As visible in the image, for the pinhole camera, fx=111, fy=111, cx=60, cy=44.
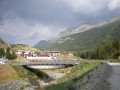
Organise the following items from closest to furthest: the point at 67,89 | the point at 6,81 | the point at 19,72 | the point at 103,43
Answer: the point at 67,89 < the point at 6,81 < the point at 19,72 < the point at 103,43

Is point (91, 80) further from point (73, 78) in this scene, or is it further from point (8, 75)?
point (8, 75)

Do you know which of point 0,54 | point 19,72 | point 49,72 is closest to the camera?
point 19,72

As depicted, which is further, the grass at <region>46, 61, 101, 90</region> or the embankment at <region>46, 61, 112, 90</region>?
the grass at <region>46, 61, 101, 90</region>

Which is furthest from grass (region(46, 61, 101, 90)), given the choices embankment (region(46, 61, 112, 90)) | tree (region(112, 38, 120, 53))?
tree (region(112, 38, 120, 53))

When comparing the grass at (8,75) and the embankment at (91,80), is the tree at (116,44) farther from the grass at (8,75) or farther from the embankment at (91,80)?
the grass at (8,75)

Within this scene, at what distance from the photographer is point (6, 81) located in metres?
37.1

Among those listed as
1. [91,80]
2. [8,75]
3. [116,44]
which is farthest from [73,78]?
[116,44]

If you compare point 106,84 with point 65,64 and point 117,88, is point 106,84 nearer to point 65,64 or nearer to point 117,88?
point 117,88

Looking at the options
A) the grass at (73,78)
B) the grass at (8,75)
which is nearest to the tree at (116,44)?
the grass at (73,78)

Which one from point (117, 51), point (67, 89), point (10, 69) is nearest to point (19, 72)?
point (10, 69)

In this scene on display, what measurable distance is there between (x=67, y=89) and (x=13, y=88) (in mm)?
16556

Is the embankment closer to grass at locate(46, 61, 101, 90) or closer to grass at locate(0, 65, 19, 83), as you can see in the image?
grass at locate(46, 61, 101, 90)

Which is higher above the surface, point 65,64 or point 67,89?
point 65,64

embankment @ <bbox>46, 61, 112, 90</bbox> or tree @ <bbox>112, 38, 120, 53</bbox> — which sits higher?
tree @ <bbox>112, 38, 120, 53</bbox>
